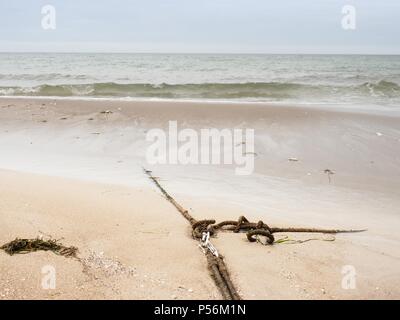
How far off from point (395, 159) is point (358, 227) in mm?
3371

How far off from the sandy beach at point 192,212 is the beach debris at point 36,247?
0.07 meters

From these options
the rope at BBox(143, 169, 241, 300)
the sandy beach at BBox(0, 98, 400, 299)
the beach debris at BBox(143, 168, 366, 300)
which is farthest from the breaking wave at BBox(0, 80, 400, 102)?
Answer: the rope at BBox(143, 169, 241, 300)

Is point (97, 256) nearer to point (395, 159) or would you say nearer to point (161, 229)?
point (161, 229)

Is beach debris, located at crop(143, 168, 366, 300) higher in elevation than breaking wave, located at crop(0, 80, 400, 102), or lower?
lower

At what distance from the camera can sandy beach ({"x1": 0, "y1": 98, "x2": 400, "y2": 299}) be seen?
2.65 metres

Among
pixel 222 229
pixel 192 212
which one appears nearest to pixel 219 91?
pixel 192 212

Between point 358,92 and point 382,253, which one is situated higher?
point 358,92

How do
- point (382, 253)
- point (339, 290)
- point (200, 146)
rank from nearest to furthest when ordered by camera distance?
1. point (339, 290)
2. point (382, 253)
3. point (200, 146)

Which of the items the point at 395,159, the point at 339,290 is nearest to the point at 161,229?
the point at 339,290

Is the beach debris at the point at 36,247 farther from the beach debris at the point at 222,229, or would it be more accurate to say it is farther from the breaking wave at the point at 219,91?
the breaking wave at the point at 219,91

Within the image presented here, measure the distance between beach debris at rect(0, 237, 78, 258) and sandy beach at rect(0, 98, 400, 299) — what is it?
2.8 inches

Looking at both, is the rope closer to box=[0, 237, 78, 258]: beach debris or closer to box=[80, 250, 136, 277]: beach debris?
box=[80, 250, 136, 277]: beach debris

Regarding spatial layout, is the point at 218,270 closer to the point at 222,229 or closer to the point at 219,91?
the point at 222,229

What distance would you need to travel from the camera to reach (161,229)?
3.47 metres
